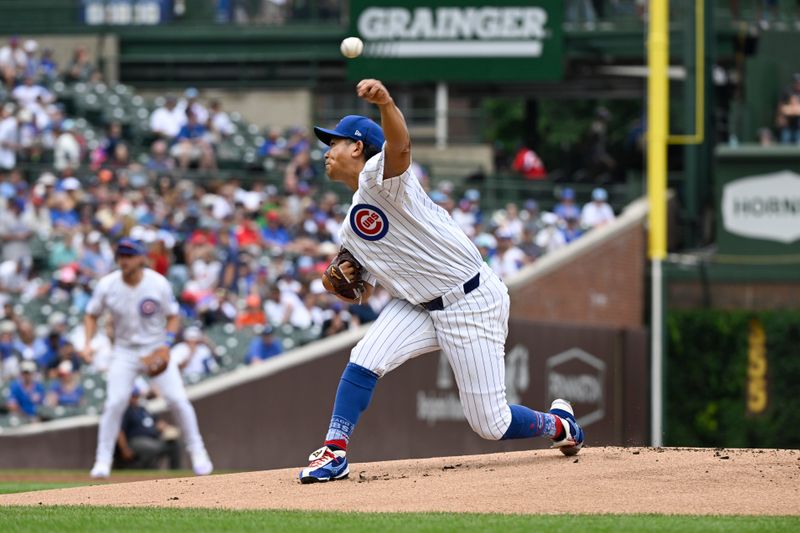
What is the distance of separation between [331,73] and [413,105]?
3.34 m

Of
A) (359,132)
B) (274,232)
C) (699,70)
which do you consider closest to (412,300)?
(359,132)

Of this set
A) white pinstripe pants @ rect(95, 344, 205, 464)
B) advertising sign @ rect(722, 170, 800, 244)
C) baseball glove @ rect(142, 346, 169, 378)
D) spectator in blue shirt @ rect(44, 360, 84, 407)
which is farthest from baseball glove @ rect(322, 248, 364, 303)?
advertising sign @ rect(722, 170, 800, 244)

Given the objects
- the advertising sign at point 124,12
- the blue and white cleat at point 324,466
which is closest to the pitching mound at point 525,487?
the blue and white cleat at point 324,466

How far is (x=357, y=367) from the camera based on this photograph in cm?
761

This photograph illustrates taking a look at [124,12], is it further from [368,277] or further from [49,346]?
[368,277]

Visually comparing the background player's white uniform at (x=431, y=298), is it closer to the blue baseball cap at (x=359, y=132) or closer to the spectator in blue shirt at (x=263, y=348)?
the blue baseball cap at (x=359, y=132)

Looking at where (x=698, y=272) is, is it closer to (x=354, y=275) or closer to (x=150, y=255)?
(x=150, y=255)

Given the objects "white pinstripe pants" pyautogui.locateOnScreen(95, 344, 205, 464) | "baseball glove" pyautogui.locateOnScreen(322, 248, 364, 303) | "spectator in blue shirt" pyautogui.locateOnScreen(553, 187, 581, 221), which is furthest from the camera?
"spectator in blue shirt" pyautogui.locateOnScreen(553, 187, 581, 221)

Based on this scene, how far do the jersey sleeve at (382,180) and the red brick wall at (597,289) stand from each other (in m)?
11.7

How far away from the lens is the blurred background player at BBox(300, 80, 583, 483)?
7477 millimetres

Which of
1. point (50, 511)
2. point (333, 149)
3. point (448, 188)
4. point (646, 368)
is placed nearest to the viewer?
point (50, 511)

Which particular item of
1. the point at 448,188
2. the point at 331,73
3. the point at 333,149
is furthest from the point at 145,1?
the point at 333,149

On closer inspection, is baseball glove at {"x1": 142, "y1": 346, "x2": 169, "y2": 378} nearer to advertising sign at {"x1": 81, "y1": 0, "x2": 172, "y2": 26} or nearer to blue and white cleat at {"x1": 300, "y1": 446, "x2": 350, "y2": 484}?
blue and white cleat at {"x1": 300, "y1": 446, "x2": 350, "y2": 484}

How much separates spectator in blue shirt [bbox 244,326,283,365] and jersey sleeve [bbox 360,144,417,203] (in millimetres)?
10123
